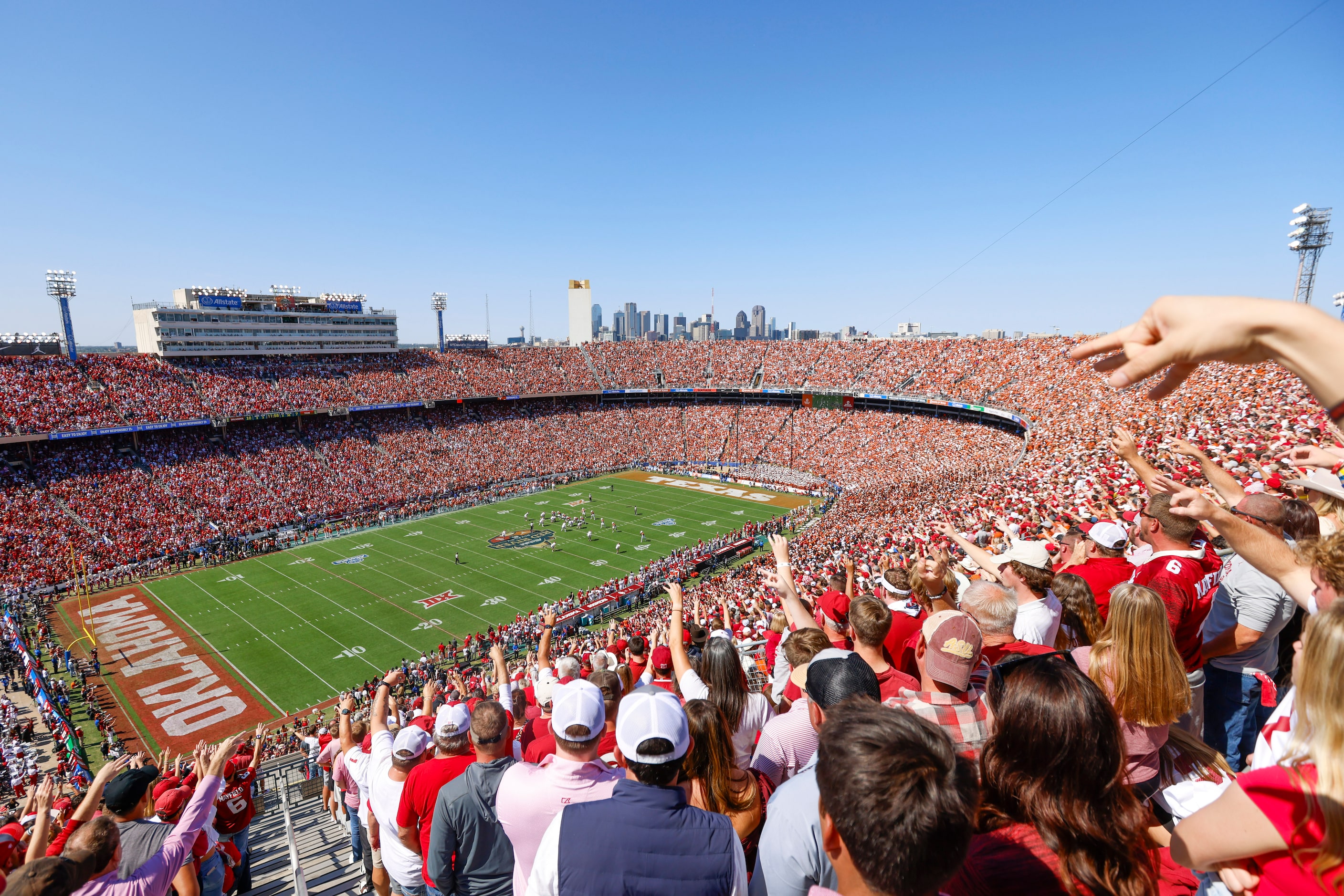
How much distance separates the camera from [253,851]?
9070mm

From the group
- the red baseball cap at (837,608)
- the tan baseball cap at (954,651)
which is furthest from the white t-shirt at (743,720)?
the red baseball cap at (837,608)

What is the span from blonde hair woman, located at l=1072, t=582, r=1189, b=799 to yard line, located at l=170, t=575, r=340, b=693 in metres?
23.5

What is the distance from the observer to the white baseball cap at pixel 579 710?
3.06 meters

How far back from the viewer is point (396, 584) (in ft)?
97.5

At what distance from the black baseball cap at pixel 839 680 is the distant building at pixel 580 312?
4221 inches

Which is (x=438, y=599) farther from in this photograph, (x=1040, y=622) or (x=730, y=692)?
(x=1040, y=622)

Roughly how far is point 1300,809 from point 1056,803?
2.09 feet

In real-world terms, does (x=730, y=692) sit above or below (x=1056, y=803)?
below

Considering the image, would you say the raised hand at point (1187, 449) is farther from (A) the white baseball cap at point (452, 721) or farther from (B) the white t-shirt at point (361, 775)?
(B) the white t-shirt at point (361, 775)

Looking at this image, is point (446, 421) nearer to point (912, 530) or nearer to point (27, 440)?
point (27, 440)

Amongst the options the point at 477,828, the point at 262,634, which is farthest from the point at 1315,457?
the point at 262,634

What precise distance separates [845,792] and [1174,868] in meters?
1.94

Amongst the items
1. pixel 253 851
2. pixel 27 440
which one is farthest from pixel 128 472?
pixel 253 851

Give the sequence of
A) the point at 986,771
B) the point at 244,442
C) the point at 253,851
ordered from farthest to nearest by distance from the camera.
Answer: the point at 244,442 → the point at 253,851 → the point at 986,771
